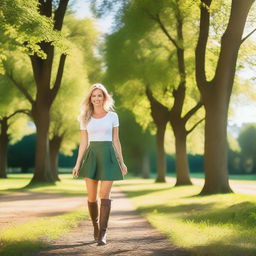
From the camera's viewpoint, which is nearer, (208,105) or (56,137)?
(208,105)

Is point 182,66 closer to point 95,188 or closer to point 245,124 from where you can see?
point 95,188

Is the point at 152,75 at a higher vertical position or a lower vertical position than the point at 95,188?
higher

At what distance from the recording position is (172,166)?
291 ft

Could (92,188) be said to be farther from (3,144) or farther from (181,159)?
(3,144)

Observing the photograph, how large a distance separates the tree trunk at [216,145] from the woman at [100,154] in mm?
11585

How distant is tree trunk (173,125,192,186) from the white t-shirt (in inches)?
873

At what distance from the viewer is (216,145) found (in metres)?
19.1

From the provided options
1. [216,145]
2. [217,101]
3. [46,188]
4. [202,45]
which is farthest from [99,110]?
[46,188]

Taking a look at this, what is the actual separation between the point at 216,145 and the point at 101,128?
39.1ft

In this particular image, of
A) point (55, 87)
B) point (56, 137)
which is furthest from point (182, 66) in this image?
point (56, 137)

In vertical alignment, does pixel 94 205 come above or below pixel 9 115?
below

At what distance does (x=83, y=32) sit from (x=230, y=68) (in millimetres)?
16018

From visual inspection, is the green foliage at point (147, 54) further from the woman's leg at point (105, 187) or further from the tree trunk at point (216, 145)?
the woman's leg at point (105, 187)

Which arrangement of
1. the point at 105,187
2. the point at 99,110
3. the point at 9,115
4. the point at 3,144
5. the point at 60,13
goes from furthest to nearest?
the point at 3,144, the point at 9,115, the point at 60,13, the point at 99,110, the point at 105,187
